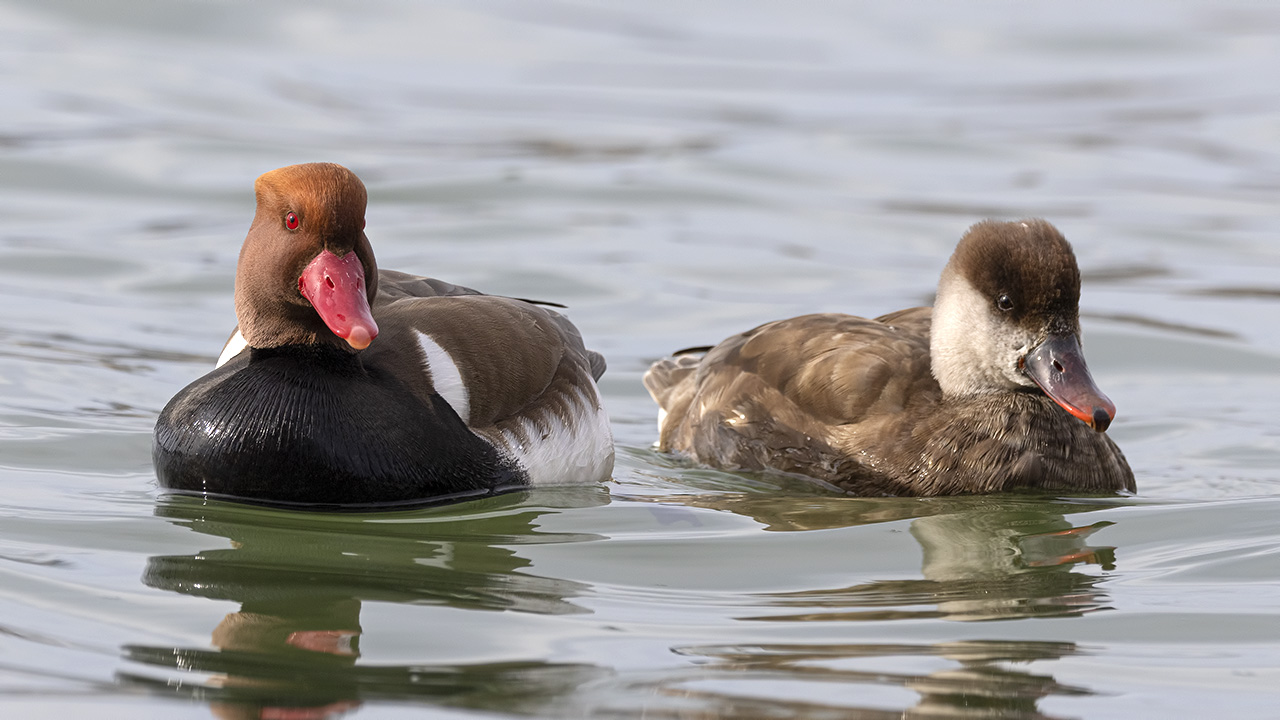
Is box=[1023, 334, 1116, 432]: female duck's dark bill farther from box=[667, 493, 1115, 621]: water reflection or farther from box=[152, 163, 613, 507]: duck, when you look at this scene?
box=[152, 163, 613, 507]: duck

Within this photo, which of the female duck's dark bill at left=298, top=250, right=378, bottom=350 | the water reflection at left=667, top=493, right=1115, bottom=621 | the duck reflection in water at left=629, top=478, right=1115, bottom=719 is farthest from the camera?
the female duck's dark bill at left=298, top=250, right=378, bottom=350

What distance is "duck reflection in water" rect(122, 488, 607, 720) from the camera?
4422 mm

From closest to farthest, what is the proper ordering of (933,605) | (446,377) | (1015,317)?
(933,605) < (446,377) < (1015,317)

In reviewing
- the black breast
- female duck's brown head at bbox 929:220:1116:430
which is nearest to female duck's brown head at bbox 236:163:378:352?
the black breast

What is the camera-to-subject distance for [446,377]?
661 cm

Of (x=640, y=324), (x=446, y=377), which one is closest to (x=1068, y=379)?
(x=446, y=377)

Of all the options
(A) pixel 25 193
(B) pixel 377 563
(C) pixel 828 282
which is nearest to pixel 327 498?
(B) pixel 377 563

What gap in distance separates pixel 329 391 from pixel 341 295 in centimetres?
40

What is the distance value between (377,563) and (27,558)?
1.13 m

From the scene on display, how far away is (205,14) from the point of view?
19422 millimetres

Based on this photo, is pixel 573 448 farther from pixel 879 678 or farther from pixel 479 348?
pixel 879 678

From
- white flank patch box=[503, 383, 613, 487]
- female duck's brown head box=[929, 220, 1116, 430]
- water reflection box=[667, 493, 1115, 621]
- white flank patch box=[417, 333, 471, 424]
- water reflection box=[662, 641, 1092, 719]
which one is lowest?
water reflection box=[662, 641, 1092, 719]

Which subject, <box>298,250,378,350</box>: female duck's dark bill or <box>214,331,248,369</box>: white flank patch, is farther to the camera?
<box>214,331,248,369</box>: white flank patch

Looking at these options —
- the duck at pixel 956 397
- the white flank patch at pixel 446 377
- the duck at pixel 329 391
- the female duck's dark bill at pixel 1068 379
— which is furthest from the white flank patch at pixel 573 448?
the female duck's dark bill at pixel 1068 379
